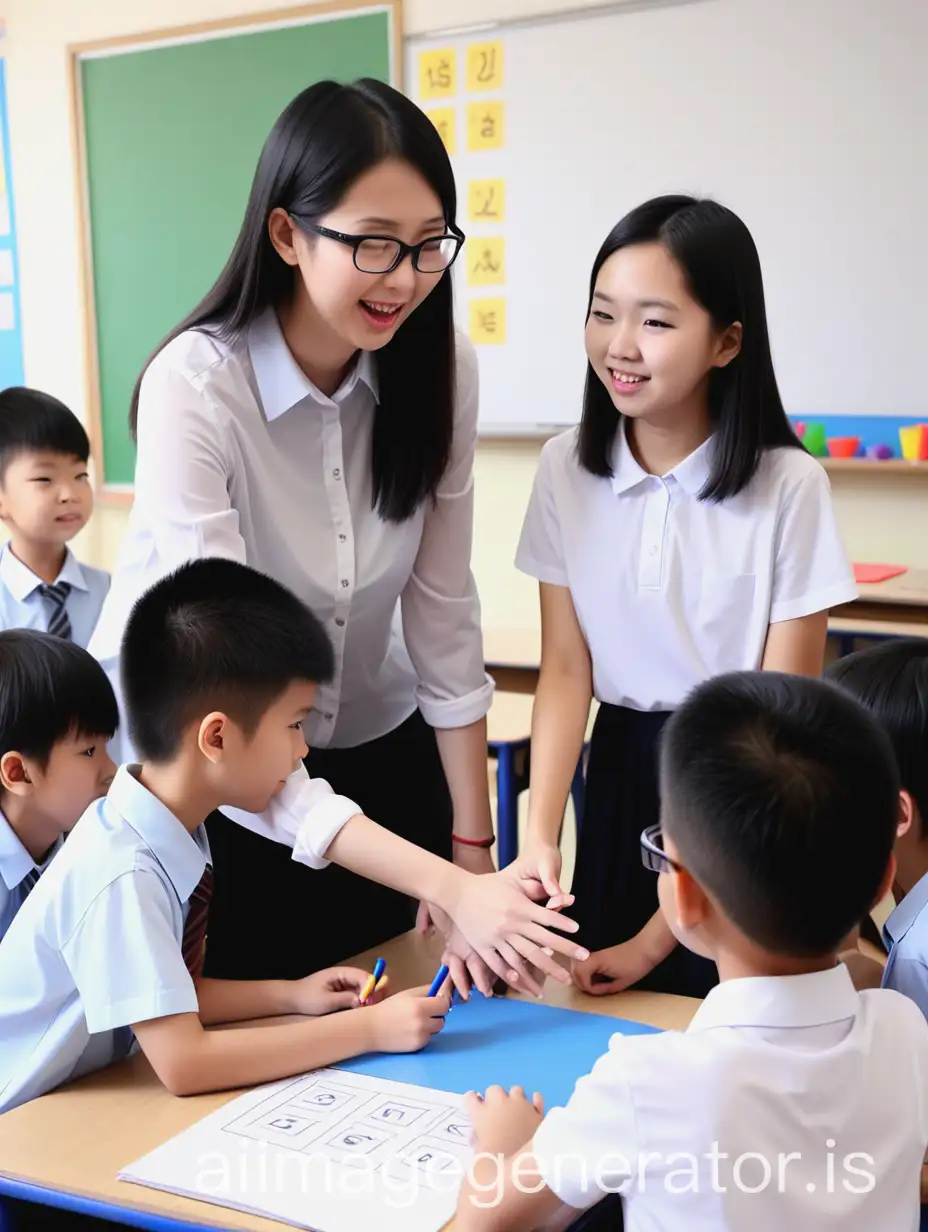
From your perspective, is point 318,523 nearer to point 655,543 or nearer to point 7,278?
point 655,543

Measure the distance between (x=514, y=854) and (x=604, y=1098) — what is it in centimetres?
206

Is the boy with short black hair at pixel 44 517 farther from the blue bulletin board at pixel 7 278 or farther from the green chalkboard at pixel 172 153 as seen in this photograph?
the blue bulletin board at pixel 7 278

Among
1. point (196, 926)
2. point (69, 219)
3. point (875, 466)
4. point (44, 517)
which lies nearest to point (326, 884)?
point (196, 926)

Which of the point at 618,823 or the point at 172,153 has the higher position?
the point at 172,153

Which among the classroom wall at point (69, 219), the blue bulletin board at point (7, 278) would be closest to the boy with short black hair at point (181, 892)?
the classroom wall at point (69, 219)

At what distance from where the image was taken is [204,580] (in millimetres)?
1415

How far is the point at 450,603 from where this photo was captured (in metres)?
1.76

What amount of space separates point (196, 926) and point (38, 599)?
152 centimetres

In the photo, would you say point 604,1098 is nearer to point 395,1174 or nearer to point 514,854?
point 395,1174

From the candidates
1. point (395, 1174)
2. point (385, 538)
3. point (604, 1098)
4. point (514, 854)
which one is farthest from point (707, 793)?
point (514, 854)

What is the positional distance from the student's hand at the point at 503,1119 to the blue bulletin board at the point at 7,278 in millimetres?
4766

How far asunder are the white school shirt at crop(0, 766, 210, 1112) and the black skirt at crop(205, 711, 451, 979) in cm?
26

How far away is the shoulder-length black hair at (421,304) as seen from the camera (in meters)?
1.40

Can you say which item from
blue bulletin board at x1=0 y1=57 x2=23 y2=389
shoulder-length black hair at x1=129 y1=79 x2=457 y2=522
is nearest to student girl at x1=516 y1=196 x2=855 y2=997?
shoulder-length black hair at x1=129 y1=79 x2=457 y2=522
